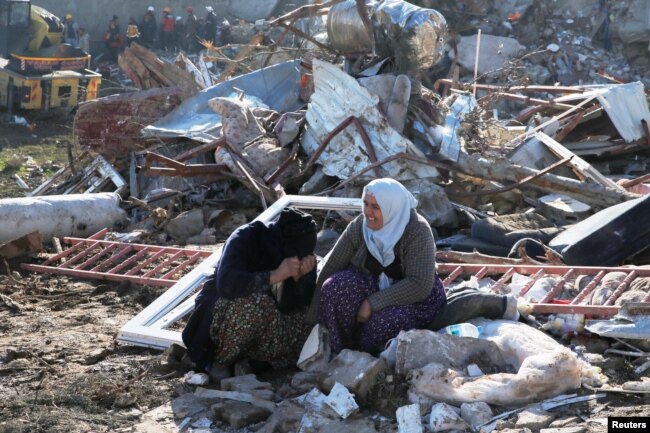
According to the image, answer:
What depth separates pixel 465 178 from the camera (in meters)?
8.98

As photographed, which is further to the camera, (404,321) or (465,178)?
(465,178)

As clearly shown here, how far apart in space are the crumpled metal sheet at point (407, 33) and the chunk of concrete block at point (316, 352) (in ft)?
16.4

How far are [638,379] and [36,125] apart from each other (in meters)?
15.5

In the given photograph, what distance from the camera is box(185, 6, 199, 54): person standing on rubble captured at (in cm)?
2633

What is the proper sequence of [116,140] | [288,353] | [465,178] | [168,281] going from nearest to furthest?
[288,353] → [168,281] → [465,178] → [116,140]

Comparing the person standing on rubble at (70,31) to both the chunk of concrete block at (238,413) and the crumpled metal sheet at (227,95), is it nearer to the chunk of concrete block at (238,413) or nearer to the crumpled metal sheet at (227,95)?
the crumpled metal sheet at (227,95)

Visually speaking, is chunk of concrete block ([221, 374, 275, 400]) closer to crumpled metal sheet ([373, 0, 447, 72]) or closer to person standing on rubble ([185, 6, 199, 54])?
crumpled metal sheet ([373, 0, 447, 72])

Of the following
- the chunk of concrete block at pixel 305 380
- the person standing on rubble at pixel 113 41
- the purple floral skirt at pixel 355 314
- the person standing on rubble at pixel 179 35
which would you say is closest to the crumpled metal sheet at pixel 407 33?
the purple floral skirt at pixel 355 314

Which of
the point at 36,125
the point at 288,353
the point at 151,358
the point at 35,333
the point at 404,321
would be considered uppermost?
the point at 404,321

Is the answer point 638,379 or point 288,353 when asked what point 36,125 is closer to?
point 288,353

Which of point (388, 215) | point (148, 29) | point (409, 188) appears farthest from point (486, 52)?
point (388, 215)

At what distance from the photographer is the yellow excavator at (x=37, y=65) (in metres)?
17.9

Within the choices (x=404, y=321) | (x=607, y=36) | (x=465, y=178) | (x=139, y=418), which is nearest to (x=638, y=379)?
(x=404, y=321)

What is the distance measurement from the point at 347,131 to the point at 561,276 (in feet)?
11.1
